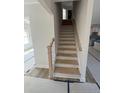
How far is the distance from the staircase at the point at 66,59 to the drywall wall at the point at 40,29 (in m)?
0.72

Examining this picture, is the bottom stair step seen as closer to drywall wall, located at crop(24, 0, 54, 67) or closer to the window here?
drywall wall, located at crop(24, 0, 54, 67)

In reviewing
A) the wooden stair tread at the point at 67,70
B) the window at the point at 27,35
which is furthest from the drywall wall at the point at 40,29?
the wooden stair tread at the point at 67,70

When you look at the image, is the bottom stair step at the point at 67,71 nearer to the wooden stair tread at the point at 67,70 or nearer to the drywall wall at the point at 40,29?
the wooden stair tread at the point at 67,70

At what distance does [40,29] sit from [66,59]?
1712 mm

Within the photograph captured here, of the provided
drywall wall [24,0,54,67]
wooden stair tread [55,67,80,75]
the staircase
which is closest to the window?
drywall wall [24,0,54,67]

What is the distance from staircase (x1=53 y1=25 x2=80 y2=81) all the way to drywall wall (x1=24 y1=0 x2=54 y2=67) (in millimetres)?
722

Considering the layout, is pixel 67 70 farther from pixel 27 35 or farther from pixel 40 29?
pixel 27 35

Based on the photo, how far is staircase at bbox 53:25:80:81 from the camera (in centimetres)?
459

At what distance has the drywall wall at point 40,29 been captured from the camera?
18.8 ft
